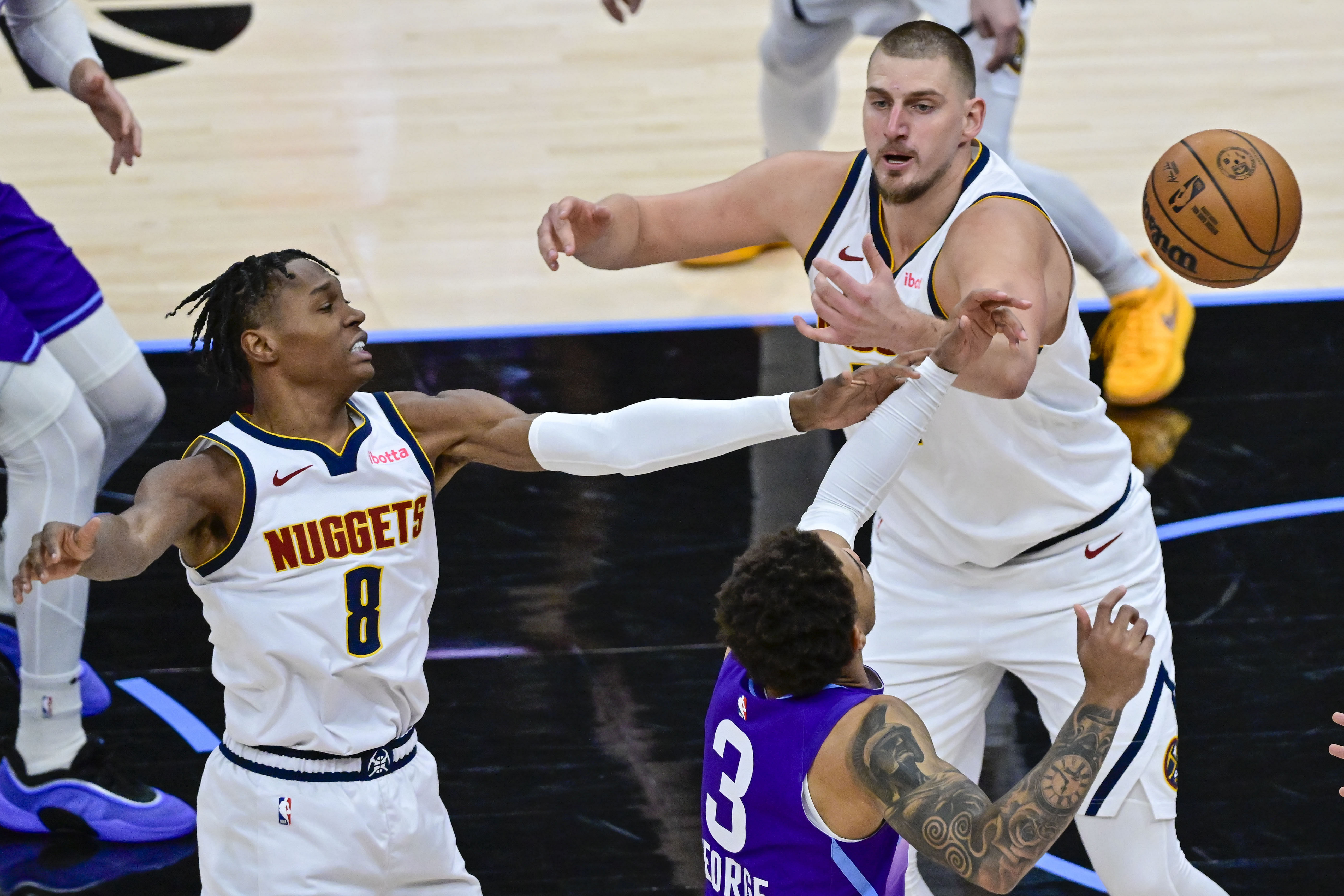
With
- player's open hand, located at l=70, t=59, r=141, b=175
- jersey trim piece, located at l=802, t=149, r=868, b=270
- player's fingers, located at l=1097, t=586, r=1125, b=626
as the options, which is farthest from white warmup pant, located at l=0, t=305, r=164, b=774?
player's fingers, located at l=1097, t=586, r=1125, b=626

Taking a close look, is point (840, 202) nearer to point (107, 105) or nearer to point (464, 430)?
point (464, 430)

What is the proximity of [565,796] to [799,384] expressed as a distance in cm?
246

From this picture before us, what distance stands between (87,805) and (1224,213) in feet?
11.4

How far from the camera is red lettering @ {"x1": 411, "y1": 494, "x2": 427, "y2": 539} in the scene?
3.49 m

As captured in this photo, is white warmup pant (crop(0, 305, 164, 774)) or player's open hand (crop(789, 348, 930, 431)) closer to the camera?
player's open hand (crop(789, 348, 930, 431))

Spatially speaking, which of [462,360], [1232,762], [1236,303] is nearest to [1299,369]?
[1236,303]

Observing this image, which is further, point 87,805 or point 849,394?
point 87,805

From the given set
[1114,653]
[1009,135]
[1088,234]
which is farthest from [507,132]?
[1114,653]

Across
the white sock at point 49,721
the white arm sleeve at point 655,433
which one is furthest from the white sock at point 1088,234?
the white sock at point 49,721

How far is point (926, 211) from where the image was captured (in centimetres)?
385

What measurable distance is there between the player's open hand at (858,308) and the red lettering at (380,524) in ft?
2.95

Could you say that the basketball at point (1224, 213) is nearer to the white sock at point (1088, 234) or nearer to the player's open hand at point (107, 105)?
the white sock at point (1088, 234)

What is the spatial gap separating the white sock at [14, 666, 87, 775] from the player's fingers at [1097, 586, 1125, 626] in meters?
2.85

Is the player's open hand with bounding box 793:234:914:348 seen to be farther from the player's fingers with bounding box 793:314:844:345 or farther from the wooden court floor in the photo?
the wooden court floor
